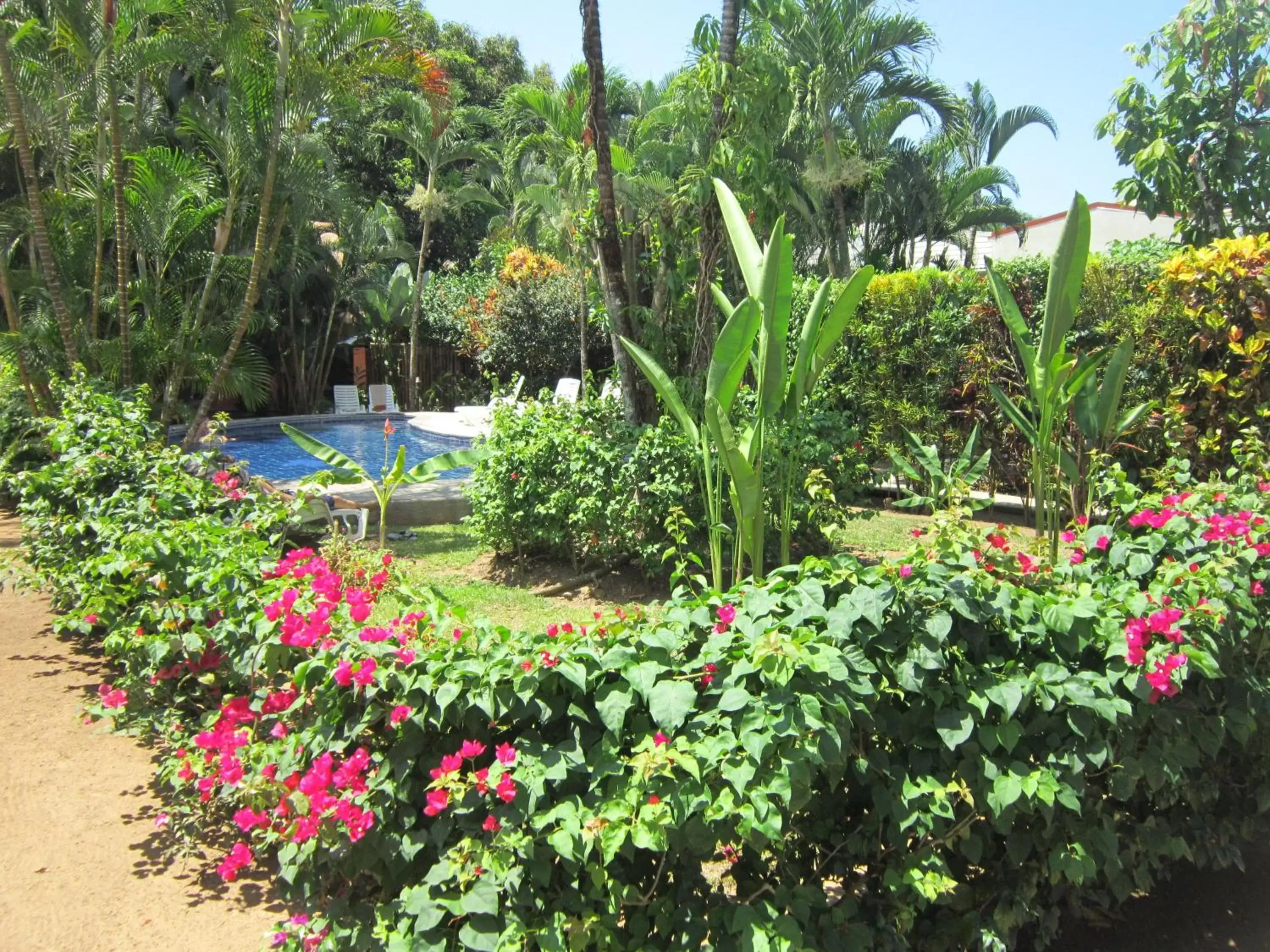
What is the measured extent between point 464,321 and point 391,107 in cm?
775

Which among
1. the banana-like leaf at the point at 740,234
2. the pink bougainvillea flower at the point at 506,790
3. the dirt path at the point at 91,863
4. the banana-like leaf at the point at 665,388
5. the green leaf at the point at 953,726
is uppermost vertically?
the banana-like leaf at the point at 740,234

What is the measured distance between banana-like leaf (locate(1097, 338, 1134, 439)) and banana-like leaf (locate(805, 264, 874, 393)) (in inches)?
87.3

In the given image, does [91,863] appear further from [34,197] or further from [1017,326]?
[34,197]

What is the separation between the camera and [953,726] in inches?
90.1

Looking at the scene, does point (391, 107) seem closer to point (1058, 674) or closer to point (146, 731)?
point (146, 731)

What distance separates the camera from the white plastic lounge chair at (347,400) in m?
21.5

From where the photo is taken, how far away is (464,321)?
21.2 m

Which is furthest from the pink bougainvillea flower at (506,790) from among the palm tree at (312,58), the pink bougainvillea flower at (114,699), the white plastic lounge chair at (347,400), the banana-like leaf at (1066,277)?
the white plastic lounge chair at (347,400)

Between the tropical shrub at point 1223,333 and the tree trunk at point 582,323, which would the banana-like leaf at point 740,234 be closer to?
the tropical shrub at point 1223,333

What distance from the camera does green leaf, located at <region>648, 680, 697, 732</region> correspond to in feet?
7.01

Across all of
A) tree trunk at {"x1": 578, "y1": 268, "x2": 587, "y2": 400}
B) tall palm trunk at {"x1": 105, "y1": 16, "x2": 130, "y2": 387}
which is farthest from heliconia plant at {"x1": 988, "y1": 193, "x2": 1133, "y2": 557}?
tree trunk at {"x1": 578, "y1": 268, "x2": 587, "y2": 400}

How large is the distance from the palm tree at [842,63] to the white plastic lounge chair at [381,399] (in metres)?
10.1

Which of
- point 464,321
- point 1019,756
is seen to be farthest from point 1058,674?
point 464,321

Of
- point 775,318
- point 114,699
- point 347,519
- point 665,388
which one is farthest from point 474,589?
point 114,699
